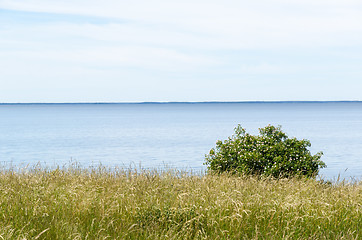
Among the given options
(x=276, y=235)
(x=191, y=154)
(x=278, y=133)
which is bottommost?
(x=191, y=154)

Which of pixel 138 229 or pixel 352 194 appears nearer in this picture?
pixel 138 229

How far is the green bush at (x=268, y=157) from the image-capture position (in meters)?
12.8

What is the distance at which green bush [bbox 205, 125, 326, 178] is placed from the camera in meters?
12.8

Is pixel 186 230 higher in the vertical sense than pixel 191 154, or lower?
higher

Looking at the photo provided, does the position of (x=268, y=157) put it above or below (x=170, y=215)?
above

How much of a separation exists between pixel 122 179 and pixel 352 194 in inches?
201

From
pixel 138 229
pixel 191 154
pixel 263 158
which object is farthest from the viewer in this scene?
pixel 191 154

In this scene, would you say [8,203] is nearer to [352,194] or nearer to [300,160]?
[352,194]

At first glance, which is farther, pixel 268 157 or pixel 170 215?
pixel 268 157

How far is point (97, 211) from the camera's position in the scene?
750 cm

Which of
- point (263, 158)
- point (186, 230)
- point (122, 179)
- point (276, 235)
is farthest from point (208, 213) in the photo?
point (263, 158)

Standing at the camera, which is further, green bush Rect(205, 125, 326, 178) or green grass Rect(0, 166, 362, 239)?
green bush Rect(205, 125, 326, 178)

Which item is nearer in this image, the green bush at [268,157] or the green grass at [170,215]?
the green grass at [170,215]

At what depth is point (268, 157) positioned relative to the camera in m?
13.0
